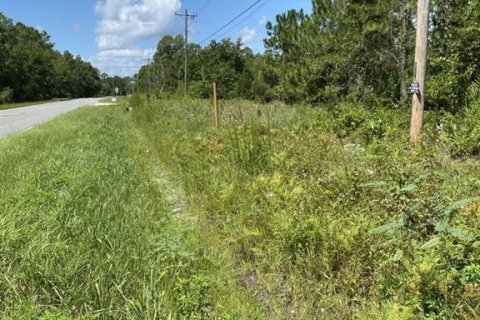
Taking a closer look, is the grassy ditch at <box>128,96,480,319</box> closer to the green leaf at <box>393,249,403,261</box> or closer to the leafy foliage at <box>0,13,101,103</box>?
the green leaf at <box>393,249,403,261</box>

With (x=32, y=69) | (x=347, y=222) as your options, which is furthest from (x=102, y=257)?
(x=32, y=69)

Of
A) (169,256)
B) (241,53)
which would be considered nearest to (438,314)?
(169,256)

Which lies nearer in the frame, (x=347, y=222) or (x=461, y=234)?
(x=461, y=234)

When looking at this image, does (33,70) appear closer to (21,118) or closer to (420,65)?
(21,118)

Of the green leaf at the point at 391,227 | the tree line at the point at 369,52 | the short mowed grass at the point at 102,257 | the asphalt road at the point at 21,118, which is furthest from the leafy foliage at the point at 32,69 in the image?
the green leaf at the point at 391,227

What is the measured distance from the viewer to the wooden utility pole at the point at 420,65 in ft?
21.6

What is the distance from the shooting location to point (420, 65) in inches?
266

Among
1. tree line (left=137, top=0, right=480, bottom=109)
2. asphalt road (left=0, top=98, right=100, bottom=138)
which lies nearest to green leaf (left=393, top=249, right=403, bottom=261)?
tree line (left=137, top=0, right=480, bottom=109)

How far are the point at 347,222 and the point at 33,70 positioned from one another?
249 ft

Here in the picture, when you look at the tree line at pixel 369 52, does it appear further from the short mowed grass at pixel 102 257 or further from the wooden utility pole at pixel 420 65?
the short mowed grass at pixel 102 257

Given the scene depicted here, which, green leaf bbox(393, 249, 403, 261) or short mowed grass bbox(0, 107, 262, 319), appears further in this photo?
short mowed grass bbox(0, 107, 262, 319)

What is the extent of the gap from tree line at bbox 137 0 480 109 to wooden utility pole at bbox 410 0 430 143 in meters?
2.46

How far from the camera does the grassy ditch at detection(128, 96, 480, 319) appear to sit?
9.14ft

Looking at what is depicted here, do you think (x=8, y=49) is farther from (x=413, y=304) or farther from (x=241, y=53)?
(x=413, y=304)
